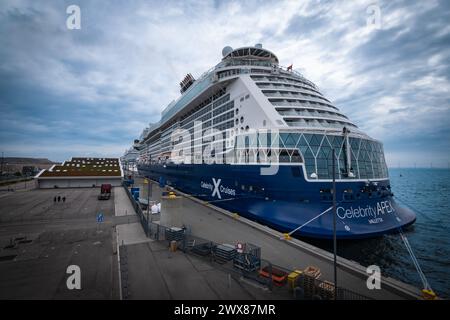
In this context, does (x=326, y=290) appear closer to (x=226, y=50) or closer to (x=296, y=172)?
(x=296, y=172)

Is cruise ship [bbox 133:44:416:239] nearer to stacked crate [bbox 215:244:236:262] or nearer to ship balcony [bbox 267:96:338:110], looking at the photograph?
ship balcony [bbox 267:96:338:110]

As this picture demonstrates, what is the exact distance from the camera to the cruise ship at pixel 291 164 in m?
16.7

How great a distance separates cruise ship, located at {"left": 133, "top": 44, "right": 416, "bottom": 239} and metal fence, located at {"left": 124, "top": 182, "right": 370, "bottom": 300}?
654cm

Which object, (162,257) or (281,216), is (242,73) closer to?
(281,216)

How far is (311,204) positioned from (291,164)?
3.40 meters

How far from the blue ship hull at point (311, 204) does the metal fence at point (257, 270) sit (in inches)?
234

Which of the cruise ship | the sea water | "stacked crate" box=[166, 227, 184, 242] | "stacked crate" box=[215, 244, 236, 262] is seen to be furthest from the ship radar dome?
"stacked crate" box=[215, 244, 236, 262]

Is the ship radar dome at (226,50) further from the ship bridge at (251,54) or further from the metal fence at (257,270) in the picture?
the metal fence at (257,270)

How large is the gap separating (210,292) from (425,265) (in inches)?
610

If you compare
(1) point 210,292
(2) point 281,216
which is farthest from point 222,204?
(1) point 210,292

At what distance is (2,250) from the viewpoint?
13219 mm

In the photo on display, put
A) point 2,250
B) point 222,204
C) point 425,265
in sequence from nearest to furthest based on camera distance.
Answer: point 2,250 → point 425,265 → point 222,204
